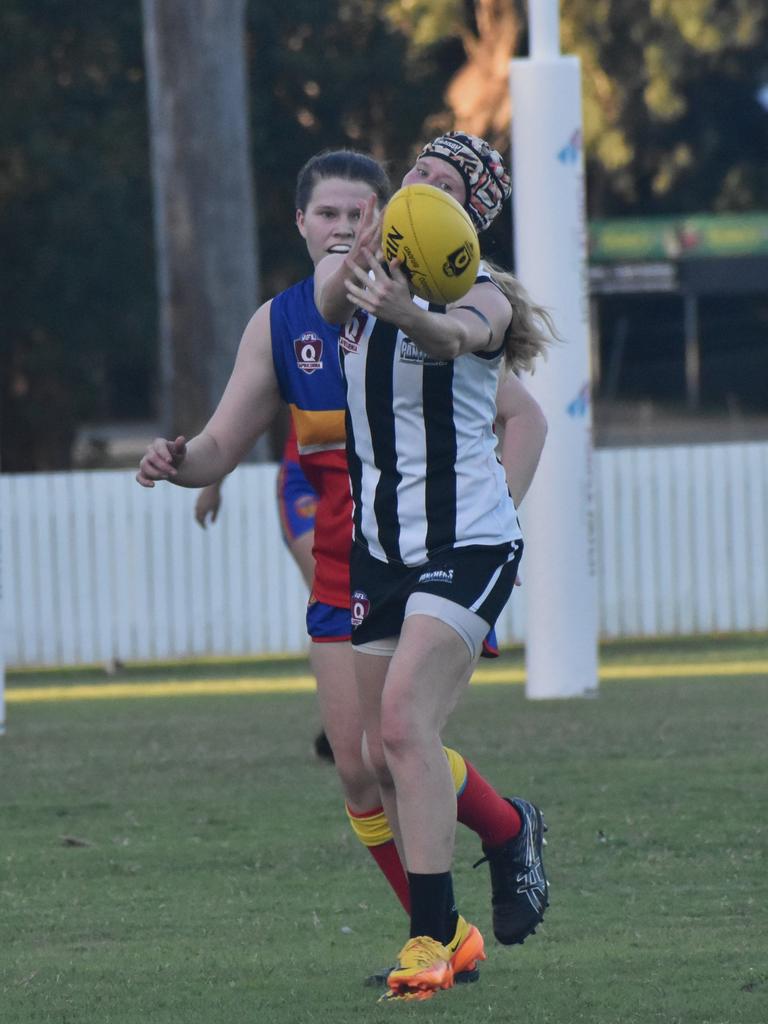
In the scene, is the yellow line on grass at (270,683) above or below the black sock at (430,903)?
below

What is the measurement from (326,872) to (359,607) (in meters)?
1.90

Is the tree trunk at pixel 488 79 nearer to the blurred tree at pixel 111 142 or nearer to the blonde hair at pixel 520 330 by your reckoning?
the blurred tree at pixel 111 142

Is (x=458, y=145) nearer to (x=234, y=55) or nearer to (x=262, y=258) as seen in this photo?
(x=234, y=55)

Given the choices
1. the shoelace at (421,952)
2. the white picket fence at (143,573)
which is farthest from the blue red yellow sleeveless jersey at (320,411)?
the white picket fence at (143,573)

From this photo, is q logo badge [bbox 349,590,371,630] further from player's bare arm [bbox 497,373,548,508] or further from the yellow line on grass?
the yellow line on grass

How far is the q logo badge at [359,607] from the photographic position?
486cm

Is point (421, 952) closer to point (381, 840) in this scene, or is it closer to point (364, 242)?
point (381, 840)

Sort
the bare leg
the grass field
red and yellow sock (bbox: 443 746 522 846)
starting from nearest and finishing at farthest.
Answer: the grass field
red and yellow sock (bbox: 443 746 522 846)
the bare leg

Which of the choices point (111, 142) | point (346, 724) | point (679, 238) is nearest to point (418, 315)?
point (346, 724)

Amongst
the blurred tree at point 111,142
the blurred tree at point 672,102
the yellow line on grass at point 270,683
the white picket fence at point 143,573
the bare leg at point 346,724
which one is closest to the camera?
the bare leg at point 346,724

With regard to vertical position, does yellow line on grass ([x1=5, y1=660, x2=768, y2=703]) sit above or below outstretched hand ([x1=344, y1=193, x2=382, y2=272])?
below

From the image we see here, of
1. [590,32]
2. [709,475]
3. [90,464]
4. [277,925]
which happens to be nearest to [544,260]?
[709,475]

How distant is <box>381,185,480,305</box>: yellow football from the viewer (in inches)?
173

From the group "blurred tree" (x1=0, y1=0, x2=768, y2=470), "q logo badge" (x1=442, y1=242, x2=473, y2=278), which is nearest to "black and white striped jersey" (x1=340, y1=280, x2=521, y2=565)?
"q logo badge" (x1=442, y1=242, x2=473, y2=278)
